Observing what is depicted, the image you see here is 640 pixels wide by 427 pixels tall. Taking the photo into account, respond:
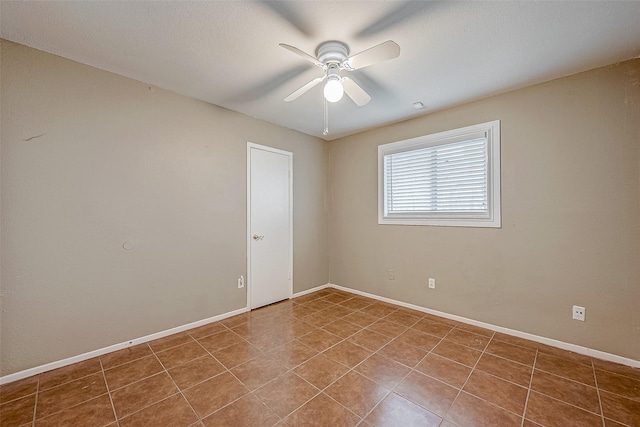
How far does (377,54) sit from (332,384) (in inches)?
88.8

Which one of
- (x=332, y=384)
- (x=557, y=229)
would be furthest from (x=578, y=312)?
(x=332, y=384)

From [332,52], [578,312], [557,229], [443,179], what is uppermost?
[332,52]

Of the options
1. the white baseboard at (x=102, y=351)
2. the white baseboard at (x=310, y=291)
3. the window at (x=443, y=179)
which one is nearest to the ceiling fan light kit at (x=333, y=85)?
the window at (x=443, y=179)

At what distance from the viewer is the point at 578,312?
2.30m

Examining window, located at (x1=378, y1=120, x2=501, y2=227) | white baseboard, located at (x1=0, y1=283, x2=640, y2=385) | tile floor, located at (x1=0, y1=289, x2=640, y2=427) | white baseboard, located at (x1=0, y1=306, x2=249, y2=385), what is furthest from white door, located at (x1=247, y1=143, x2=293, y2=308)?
window, located at (x1=378, y1=120, x2=501, y2=227)

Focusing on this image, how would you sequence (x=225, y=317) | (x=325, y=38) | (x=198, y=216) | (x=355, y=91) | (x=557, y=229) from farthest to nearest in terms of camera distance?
(x=225, y=317) → (x=198, y=216) → (x=557, y=229) → (x=355, y=91) → (x=325, y=38)

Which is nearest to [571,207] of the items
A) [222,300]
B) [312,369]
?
[312,369]

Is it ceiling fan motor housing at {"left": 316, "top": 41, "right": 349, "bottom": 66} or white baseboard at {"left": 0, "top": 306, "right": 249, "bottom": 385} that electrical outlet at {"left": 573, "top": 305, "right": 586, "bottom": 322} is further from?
white baseboard at {"left": 0, "top": 306, "right": 249, "bottom": 385}

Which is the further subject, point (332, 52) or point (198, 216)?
point (198, 216)

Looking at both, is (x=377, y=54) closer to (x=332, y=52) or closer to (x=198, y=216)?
(x=332, y=52)

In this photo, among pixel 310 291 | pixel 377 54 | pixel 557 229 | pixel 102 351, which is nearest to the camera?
pixel 377 54

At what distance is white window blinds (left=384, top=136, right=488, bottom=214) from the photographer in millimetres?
2877

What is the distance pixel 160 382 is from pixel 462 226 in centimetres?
314

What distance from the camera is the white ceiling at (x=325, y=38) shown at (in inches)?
63.2
